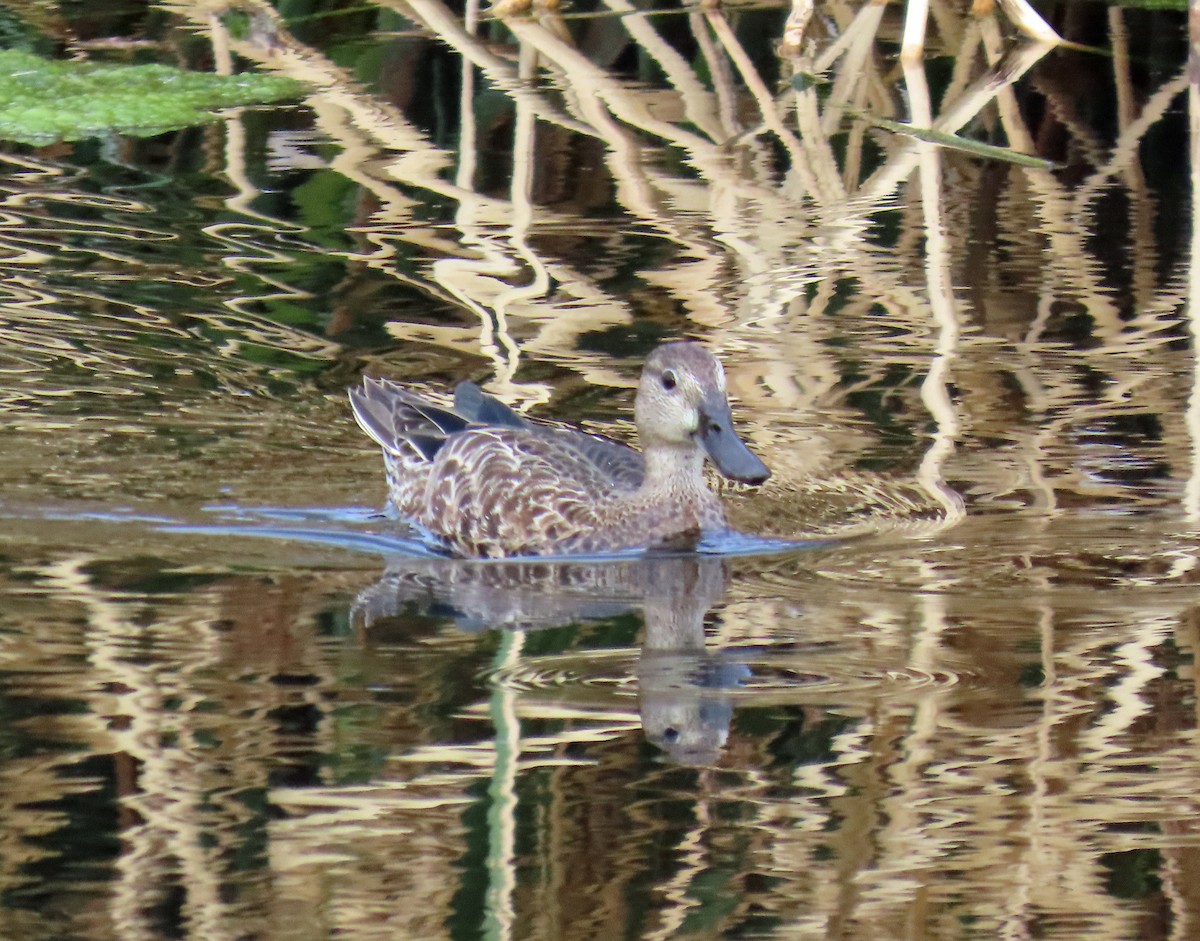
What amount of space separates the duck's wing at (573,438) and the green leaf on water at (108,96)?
362 cm

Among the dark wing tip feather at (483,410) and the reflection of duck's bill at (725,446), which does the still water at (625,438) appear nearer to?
the reflection of duck's bill at (725,446)

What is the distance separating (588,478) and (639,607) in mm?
850

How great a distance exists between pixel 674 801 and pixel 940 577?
5.47 ft

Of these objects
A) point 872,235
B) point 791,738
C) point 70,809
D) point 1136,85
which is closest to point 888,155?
point 872,235

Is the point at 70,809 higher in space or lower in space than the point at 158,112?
lower

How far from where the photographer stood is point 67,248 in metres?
8.16

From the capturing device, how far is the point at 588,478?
626 cm

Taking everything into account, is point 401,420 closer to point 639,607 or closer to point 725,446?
point 725,446

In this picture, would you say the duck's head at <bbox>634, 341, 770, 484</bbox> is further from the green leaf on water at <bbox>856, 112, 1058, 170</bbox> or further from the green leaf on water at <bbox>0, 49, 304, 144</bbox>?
the green leaf on water at <bbox>0, 49, 304, 144</bbox>

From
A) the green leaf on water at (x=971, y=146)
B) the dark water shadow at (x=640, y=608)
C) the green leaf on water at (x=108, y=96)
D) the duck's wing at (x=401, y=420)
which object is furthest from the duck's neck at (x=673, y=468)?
the green leaf on water at (x=108, y=96)

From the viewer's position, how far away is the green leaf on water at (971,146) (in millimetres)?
9367

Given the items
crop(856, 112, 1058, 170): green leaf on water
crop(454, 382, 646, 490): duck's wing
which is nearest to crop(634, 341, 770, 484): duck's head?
crop(454, 382, 646, 490): duck's wing

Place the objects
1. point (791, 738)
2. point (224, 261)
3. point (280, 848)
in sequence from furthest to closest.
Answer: point (224, 261) < point (791, 738) < point (280, 848)

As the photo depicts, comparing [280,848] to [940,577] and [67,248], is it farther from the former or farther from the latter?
[67,248]
